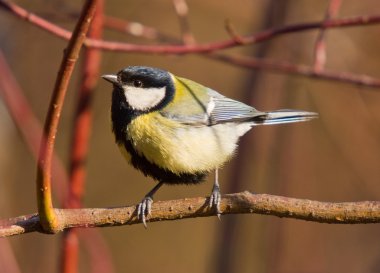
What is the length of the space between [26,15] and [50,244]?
2.36 metres

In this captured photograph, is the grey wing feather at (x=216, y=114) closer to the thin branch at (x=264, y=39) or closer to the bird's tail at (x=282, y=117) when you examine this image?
the bird's tail at (x=282, y=117)

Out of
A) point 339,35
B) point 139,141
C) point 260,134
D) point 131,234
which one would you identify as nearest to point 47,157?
point 139,141

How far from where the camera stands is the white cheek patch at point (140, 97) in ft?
7.99

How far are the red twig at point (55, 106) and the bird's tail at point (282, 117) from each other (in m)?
1.33

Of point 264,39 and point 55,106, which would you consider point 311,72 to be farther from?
point 55,106

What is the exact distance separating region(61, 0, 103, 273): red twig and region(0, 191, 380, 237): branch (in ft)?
1.59

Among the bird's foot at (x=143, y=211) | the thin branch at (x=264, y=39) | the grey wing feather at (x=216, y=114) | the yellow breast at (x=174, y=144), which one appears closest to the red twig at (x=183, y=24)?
the thin branch at (x=264, y=39)

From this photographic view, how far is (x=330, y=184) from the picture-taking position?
16.6 ft

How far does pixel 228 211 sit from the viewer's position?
1896mm

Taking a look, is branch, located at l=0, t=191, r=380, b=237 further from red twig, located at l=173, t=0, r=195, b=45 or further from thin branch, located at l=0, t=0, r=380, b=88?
red twig, located at l=173, t=0, r=195, b=45

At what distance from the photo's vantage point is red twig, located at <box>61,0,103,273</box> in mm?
2322

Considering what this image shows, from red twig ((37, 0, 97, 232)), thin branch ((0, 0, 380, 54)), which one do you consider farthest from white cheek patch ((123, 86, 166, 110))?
red twig ((37, 0, 97, 232))

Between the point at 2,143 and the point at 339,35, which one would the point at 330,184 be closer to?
the point at 339,35

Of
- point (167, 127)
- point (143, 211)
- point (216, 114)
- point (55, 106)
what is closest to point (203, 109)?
point (216, 114)
